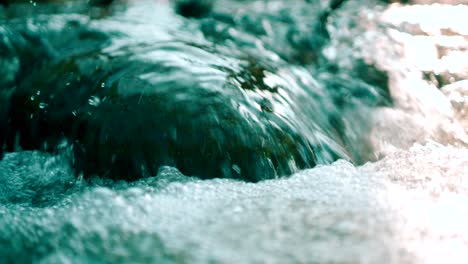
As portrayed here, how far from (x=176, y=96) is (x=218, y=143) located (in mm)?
374

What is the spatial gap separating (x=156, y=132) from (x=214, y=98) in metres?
0.36

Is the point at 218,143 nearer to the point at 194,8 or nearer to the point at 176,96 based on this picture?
the point at 176,96

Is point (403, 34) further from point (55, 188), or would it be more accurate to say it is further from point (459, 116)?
point (55, 188)

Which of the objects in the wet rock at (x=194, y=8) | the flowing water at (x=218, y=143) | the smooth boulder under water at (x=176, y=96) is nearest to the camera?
the flowing water at (x=218, y=143)

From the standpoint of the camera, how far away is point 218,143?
2664 millimetres

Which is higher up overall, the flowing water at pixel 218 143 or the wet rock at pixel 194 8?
the wet rock at pixel 194 8

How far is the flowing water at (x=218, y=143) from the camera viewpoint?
6.35 ft

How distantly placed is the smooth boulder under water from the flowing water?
0.01m

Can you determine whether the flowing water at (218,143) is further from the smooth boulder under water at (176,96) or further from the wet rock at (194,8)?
the wet rock at (194,8)

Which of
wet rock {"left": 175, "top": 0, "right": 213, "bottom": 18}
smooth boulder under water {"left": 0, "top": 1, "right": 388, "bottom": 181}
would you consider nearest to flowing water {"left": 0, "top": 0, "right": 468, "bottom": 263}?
smooth boulder under water {"left": 0, "top": 1, "right": 388, "bottom": 181}

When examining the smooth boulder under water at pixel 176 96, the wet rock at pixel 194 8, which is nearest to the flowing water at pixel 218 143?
the smooth boulder under water at pixel 176 96

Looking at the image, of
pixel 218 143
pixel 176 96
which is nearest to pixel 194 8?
pixel 176 96

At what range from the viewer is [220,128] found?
2713mm

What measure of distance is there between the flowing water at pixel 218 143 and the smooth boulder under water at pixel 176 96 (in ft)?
0.03
